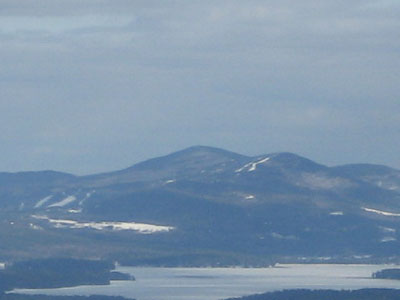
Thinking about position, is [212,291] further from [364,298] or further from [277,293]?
[364,298]

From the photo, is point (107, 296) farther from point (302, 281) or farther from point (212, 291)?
point (302, 281)

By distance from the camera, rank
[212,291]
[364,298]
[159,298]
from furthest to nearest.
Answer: [212,291]
[159,298]
[364,298]

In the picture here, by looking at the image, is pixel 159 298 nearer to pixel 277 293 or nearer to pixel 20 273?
pixel 277 293

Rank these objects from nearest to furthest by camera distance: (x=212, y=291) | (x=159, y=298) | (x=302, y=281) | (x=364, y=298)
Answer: (x=364, y=298)
(x=159, y=298)
(x=212, y=291)
(x=302, y=281)

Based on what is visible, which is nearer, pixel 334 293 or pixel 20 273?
pixel 334 293

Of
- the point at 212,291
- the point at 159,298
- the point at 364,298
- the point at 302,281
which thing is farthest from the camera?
the point at 302,281

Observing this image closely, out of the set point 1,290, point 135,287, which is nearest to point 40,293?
point 1,290

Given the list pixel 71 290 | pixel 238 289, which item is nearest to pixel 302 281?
pixel 238 289

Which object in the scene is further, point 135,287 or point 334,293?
point 135,287
